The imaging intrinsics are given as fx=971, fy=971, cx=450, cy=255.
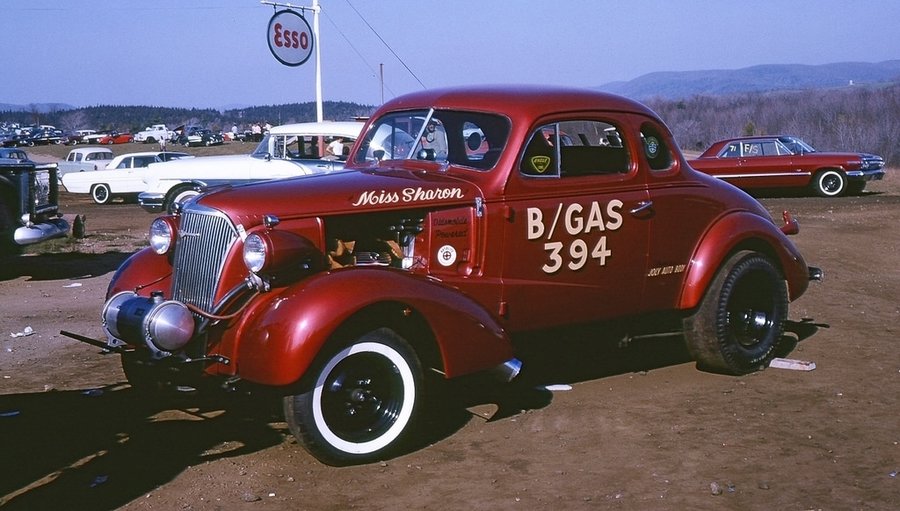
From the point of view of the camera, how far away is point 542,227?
578 centimetres

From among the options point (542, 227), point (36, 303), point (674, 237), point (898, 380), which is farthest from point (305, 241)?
point (36, 303)

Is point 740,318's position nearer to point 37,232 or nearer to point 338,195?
point 338,195

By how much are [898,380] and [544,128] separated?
2.99m

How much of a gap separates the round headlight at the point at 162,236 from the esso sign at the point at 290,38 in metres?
12.2

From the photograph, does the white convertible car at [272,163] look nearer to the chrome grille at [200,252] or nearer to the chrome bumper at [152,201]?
the chrome bumper at [152,201]

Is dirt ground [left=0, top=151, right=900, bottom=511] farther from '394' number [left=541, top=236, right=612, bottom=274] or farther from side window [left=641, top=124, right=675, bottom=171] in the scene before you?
side window [left=641, top=124, right=675, bottom=171]

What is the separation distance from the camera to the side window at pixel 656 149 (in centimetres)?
645

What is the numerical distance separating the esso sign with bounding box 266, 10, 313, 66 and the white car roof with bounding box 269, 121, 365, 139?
6.09ft

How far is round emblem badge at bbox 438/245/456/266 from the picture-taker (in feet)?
18.2

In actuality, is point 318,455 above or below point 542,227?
below

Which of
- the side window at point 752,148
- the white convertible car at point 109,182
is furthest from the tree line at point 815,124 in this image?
the white convertible car at point 109,182

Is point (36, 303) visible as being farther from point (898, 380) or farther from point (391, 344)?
point (898, 380)

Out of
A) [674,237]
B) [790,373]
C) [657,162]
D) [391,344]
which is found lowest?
[790,373]

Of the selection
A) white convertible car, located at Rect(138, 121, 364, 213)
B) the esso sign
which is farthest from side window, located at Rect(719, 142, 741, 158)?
the esso sign
